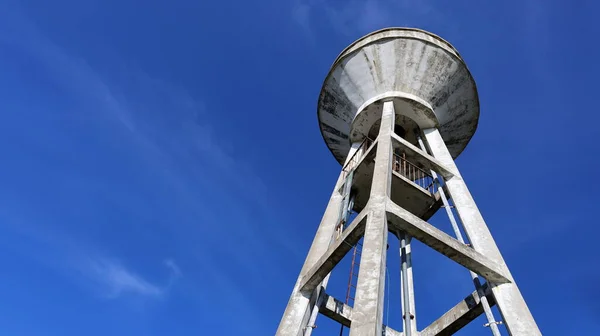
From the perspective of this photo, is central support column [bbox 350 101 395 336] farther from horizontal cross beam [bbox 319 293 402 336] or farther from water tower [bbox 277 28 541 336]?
horizontal cross beam [bbox 319 293 402 336]

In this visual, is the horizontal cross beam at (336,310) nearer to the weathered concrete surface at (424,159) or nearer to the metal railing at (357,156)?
the metal railing at (357,156)

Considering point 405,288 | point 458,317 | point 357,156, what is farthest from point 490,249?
point 357,156

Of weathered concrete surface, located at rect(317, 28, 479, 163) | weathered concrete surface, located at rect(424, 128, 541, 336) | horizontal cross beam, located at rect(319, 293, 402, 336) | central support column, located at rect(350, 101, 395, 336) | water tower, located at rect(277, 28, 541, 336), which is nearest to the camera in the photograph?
central support column, located at rect(350, 101, 395, 336)

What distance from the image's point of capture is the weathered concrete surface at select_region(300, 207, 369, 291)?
6.48 meters

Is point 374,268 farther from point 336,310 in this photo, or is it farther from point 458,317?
point 458,317

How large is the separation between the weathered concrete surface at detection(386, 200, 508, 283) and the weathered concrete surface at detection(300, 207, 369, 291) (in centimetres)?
49

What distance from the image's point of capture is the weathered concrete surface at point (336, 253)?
6.48 metres

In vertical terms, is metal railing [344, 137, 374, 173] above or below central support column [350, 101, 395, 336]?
above

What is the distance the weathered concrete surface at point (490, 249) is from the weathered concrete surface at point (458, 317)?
67 cm

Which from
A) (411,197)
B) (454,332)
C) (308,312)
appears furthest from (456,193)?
(308,312)

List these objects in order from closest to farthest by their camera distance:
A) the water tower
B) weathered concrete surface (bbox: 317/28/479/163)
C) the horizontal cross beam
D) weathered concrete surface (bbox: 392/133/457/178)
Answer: the water tower
the horizontal cross beam
weathered concrete surface (bbox: 392/133/457/178)
weathered concrete surface (bbox: 317/28/479/163)

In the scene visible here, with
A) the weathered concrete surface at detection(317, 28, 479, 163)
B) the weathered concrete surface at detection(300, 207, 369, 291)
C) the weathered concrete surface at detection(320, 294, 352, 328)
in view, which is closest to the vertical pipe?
the weathered concrete surface at detection(320, 294, 352, 328)

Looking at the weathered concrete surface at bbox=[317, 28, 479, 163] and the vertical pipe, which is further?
the weathered concrete surface at bbox=[317, 28, 479, 163]

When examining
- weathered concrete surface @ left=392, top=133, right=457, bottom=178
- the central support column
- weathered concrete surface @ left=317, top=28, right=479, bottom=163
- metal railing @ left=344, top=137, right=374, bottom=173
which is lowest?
the central support column
